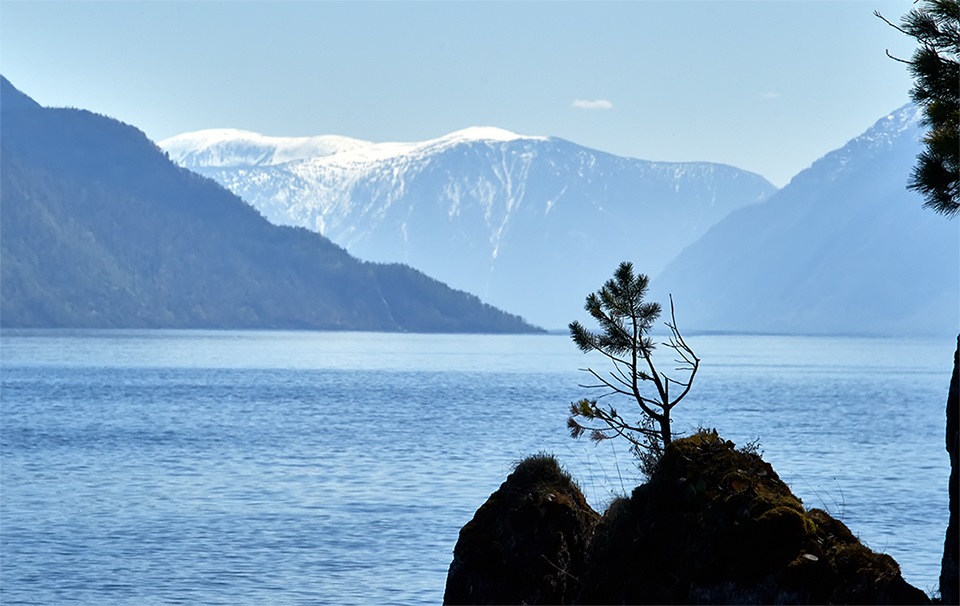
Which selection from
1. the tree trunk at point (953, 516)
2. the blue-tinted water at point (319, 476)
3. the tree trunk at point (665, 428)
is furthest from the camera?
the blue-tinted water at point (319, 476)

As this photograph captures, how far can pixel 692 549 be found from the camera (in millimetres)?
14633

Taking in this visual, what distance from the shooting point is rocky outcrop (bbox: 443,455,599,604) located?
1617 centimetres

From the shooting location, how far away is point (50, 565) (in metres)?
29.1

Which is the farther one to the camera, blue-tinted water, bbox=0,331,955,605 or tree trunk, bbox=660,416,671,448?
blue-tinted water, bbox=0,331,955,605

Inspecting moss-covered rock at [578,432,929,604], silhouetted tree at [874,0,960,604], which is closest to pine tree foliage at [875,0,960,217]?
silhouetted tree at [874,0,960,604]

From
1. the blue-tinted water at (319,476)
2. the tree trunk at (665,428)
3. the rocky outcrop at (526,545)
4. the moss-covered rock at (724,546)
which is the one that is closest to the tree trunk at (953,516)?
the moss-covered rock at (724,546)

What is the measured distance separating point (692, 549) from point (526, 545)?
239 centimetres

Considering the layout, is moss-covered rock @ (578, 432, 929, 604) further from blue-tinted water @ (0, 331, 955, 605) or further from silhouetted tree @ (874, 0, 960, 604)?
blue-tinted water @ (0, 331, 955, 605)

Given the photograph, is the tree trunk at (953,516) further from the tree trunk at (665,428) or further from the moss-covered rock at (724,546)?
the tree trunk at (665,428)

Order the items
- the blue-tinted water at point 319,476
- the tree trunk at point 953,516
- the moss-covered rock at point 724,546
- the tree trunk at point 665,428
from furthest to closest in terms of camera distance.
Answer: the blue-tinted water at point 319,476, the tree trunk at point 665,428, the moss-covered rock at point 724,546, the tree trunk at point 953,516

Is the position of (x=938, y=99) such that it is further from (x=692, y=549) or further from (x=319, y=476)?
(x=319, y=476)

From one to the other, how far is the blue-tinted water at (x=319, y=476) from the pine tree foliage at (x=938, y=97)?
505 centimetres

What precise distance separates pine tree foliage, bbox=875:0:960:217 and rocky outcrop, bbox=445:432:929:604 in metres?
3.37

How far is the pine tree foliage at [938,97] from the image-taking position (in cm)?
1493
